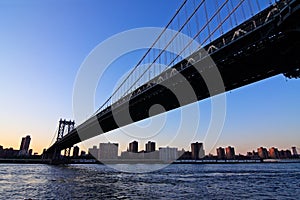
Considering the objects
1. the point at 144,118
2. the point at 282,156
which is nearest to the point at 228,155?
the point at 282,156

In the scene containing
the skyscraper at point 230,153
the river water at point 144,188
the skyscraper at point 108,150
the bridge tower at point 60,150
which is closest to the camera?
the river water at point 144,188

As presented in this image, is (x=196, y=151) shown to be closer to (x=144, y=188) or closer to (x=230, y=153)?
(x=230, y=153)

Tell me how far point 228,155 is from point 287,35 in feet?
521

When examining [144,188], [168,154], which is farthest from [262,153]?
[144,188]

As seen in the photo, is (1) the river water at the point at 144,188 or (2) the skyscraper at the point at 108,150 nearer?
(1) the river water at the point at 144,188

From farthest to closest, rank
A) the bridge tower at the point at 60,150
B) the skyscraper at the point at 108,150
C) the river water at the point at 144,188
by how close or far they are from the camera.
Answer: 1. the skyscraper at the point at 108,150
2. the bridge tower at the point at 60,150
3. the river water at the point at 144,188

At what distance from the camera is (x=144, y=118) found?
97.4ft

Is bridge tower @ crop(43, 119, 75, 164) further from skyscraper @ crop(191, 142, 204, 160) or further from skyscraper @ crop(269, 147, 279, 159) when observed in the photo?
skyscraper @ crop(269, 147, 279, 159)

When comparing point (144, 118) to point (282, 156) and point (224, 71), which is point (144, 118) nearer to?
point (224, 71)

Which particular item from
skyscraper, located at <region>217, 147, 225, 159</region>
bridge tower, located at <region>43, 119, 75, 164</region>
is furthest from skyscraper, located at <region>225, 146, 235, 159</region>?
bridge tower, located at <region>43, 119, 75, 164</region>

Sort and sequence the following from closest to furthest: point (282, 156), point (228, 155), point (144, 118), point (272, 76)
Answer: point (272, 76) < point (144, 118) < point (228, 155) < point (282, 156)

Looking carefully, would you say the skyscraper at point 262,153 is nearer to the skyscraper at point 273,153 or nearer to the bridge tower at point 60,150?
the skyscraper at point 273,153

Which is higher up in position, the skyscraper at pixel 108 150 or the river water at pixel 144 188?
the skyscraper at pixel 108 150

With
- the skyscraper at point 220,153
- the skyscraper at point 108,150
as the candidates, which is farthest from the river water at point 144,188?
the skyscraper at point 220,153
